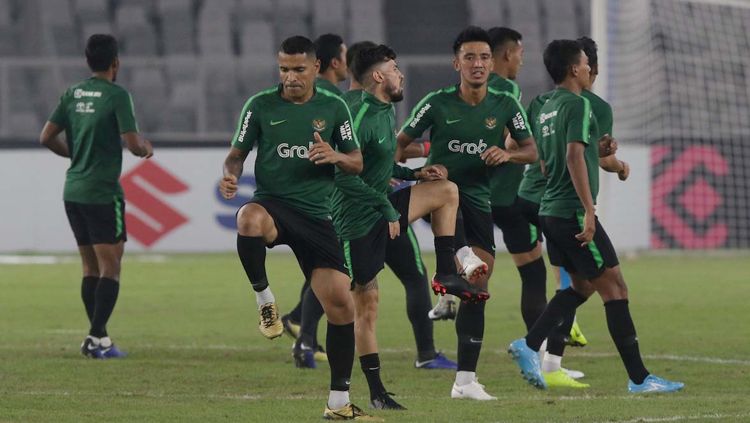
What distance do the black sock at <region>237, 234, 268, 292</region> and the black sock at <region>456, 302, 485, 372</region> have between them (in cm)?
151

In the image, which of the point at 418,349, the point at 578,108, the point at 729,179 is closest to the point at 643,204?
the point at 729,179

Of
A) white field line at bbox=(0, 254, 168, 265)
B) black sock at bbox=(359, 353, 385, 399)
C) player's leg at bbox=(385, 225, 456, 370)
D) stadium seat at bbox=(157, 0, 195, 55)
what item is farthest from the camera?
stadium seat at bbox=(157, 0, 195, 55)

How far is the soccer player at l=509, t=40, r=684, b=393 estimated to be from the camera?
8.73m

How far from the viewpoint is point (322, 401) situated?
8.44m

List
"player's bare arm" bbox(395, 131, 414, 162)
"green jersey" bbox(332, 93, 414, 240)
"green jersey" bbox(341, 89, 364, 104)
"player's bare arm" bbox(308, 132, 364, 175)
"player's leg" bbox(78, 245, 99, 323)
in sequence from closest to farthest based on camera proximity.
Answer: "player's bare arm" bbox(308, 132, 364, 175)
"green jersey" bbox(332, 93, 414, 240)
"player's bare arm" bbox(395, 131, 414, 162)
"green jersey" bbox(341, 89, 364, 104)
"player's leg" bbox(78, 245, 99, 323)

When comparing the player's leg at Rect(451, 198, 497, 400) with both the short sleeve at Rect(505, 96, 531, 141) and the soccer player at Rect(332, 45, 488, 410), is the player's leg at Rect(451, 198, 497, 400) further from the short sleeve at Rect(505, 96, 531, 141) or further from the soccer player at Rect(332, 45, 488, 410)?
the short sleeve at Rect(505, 96, 531, 141)

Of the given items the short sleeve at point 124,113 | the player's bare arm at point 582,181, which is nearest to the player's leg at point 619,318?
the player's bare arm at point 582,181

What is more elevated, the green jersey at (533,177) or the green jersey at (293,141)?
the green jersey at (293,141)

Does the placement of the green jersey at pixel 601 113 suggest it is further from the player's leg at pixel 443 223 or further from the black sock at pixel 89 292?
the black sock at pixel 89 292

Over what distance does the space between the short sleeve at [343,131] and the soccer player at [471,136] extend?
1.19m

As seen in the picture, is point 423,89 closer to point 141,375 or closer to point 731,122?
point 731,122

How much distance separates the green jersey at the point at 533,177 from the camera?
999 cm

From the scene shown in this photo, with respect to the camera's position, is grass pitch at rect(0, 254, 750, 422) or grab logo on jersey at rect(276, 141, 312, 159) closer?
grab logo on jersey at rect(276, 141, 312, 159)

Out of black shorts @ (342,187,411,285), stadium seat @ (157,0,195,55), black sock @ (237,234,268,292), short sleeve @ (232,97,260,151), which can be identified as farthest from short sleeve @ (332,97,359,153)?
stadium seat @ (157,0,195,55)
